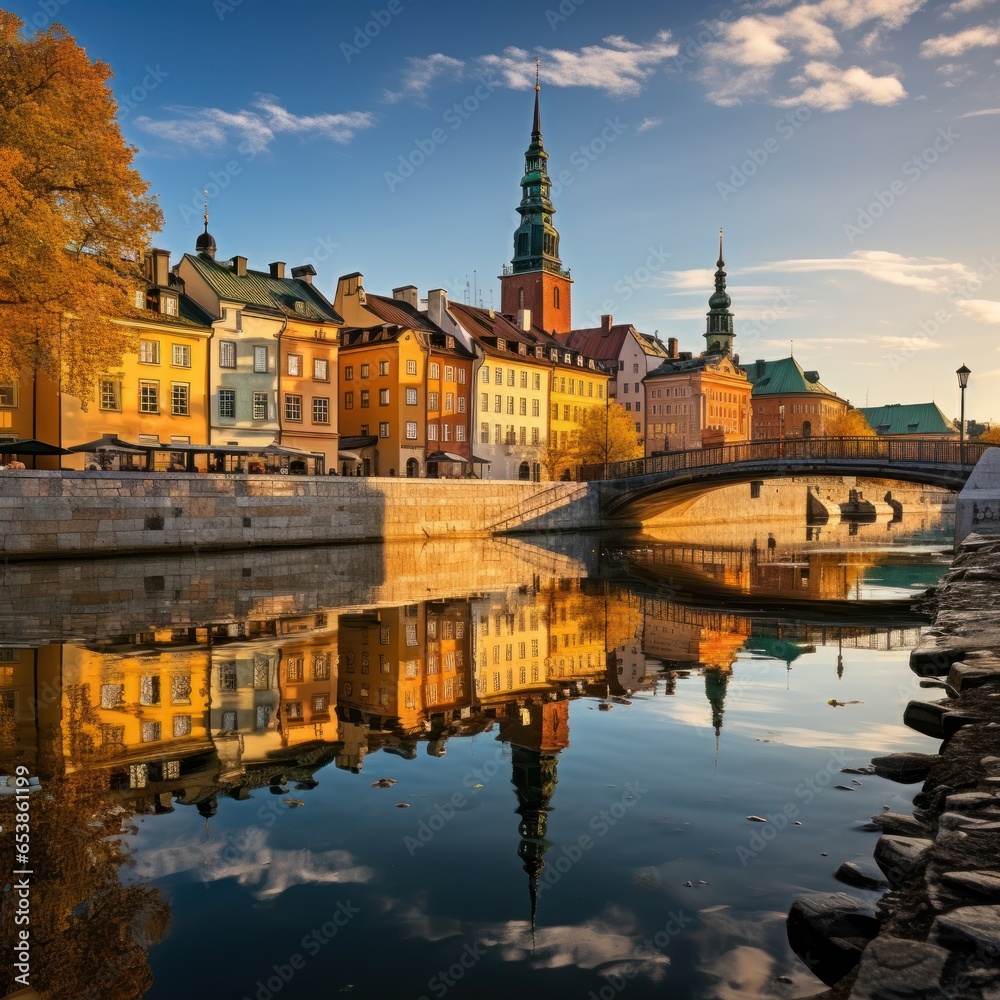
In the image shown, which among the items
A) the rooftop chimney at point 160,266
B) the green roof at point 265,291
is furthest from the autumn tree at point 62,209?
the green roof at point 265,291

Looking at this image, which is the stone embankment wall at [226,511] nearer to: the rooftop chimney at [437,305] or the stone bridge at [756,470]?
the stone bridge at [756,470]

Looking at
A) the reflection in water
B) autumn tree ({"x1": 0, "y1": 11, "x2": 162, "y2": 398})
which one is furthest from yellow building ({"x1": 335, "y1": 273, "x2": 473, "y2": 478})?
the reflection in water

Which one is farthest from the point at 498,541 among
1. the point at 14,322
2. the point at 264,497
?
the point at 14,322

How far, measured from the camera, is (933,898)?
14.7 ft

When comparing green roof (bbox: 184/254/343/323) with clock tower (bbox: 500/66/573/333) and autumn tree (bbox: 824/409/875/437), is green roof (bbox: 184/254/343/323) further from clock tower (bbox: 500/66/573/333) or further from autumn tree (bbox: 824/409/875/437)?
autumn tree (bbox: 824/409/875/437)

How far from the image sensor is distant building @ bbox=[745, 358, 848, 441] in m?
148

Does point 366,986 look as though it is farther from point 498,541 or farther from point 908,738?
point 498,541

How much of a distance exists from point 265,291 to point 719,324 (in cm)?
8432

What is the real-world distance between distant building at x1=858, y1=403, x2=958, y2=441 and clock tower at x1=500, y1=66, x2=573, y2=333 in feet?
267

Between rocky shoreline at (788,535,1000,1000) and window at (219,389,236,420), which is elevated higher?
window at (219,389,236,420)
